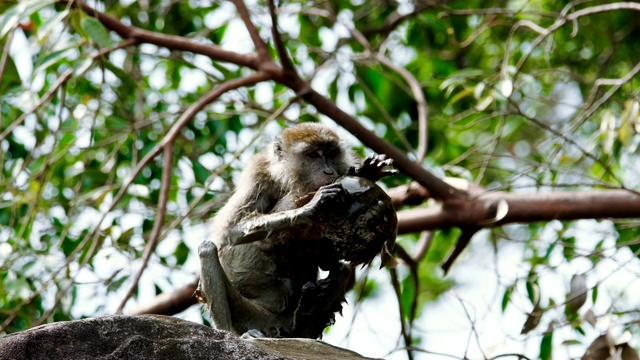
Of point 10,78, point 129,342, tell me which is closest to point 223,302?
point 129,342

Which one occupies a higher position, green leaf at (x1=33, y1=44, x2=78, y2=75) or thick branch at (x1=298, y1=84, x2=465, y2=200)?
thick branch at (x1=298, y1=84, x2=465, y2=200)

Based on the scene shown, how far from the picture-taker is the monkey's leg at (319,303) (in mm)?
5426

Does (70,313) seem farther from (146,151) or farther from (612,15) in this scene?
(612,15)

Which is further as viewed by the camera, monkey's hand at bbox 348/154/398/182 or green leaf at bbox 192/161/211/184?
green leaf at bbox 192/161/211/184

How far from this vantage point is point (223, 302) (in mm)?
5273

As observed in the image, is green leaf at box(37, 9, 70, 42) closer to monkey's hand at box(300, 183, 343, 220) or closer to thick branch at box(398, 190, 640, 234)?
monkey's hand at box(300, 183, 343, 220)

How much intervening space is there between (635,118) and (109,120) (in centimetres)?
493

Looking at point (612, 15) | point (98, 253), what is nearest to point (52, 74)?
point (98, 253)

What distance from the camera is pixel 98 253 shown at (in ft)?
28.3

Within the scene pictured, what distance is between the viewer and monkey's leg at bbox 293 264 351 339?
543 cm

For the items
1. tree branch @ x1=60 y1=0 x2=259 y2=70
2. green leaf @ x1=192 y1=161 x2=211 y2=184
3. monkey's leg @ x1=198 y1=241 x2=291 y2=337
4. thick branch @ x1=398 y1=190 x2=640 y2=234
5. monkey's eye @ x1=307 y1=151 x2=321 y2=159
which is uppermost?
tree branch @ x1=60 y1=0 x2=259 y2=70

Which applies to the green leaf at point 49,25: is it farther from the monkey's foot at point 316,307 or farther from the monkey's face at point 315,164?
the monkey's foot at point 316,307

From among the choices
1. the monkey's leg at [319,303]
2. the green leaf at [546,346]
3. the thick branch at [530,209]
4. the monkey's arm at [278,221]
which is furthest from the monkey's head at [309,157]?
the green leaf at [546,346]

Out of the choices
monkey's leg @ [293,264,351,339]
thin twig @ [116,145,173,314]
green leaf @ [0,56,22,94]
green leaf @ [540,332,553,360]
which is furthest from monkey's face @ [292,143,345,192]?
green leaf @ [0,56,22,94]
